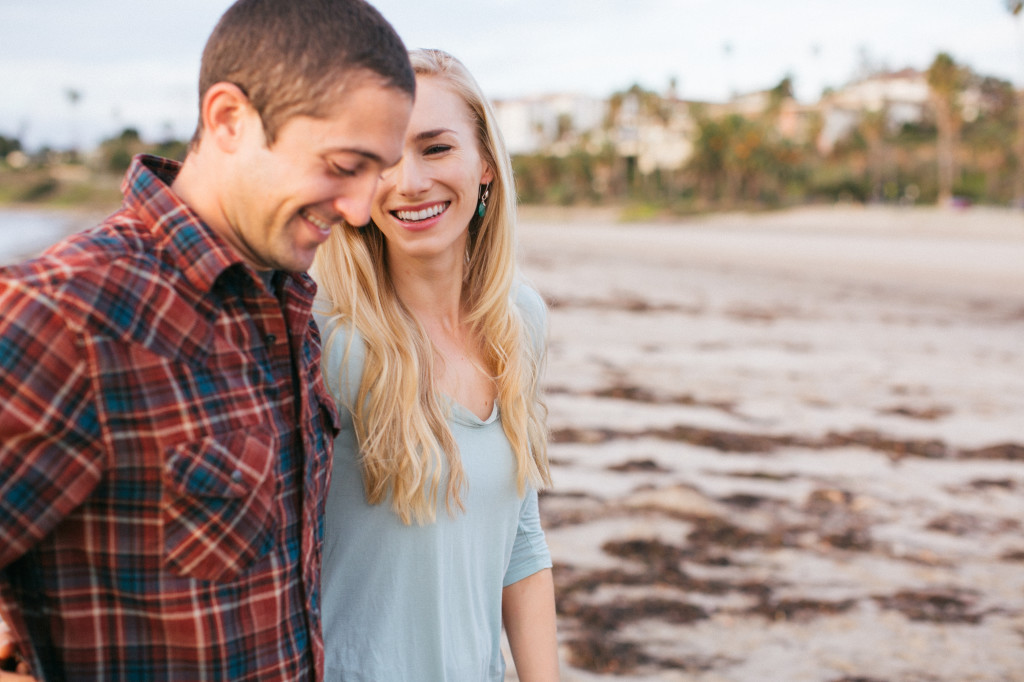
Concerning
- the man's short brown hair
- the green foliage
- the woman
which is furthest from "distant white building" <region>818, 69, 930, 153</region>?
the green foliage

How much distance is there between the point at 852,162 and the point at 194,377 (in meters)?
59.2

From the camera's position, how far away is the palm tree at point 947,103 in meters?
49.7

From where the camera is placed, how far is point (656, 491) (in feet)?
21.2

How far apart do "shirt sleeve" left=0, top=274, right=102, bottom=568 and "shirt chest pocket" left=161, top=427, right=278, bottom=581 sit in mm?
119

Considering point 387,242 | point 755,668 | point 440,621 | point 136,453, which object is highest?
point 387,242

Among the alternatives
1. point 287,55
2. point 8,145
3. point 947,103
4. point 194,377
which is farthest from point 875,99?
point 8,145

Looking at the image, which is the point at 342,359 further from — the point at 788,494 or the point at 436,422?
the point at 788,494

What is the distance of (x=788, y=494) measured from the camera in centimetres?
647

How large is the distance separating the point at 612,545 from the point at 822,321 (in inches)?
409

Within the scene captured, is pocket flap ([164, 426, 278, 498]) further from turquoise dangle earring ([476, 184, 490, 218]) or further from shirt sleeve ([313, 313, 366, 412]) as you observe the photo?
turquoise dangle earring ([476, 184, 490, 218])

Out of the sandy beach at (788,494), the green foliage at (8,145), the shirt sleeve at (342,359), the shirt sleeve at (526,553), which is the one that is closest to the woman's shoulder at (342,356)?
the shirt sleeve at (342,359)

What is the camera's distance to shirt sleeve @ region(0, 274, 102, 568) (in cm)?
110

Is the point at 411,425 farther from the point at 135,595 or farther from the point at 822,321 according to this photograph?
the point at 822,321

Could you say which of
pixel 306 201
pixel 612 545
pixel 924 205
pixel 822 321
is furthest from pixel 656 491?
pixel 924 205
